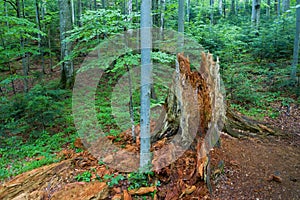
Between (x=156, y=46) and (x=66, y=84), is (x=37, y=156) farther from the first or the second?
(x=156, y=46)

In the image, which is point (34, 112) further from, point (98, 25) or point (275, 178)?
point (275, 178)

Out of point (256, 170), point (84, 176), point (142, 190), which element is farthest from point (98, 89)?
point (256, 170)

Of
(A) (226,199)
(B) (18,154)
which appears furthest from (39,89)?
(A) (226,199)

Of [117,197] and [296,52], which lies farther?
[296,52]

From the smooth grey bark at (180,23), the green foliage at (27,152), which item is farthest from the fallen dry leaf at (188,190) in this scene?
the smooth grey bark at (180,23)

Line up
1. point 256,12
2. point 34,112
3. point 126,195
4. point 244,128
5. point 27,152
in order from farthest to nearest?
point 256,12 < point 34,112 < point 27,152 < point 244,128 < point 126,195

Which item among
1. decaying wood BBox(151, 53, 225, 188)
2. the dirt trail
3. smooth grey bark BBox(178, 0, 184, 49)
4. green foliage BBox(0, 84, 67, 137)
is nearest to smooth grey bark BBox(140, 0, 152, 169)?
decaying wood BBox(151, 53, 225, 188)

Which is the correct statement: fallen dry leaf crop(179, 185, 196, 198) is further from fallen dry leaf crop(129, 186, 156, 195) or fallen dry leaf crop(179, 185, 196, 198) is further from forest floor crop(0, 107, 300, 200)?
fallen dry leaf crop(129, 186, 156, 195)

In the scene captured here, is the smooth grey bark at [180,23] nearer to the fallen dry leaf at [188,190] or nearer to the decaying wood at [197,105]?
the decaying wood at [197,105]

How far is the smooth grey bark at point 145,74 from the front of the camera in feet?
12.1

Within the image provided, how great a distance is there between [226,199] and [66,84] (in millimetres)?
8263

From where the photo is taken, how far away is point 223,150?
466 centimetres

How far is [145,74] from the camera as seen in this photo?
12.7 feet

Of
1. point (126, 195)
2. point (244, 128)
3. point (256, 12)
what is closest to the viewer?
point (126, 195)
